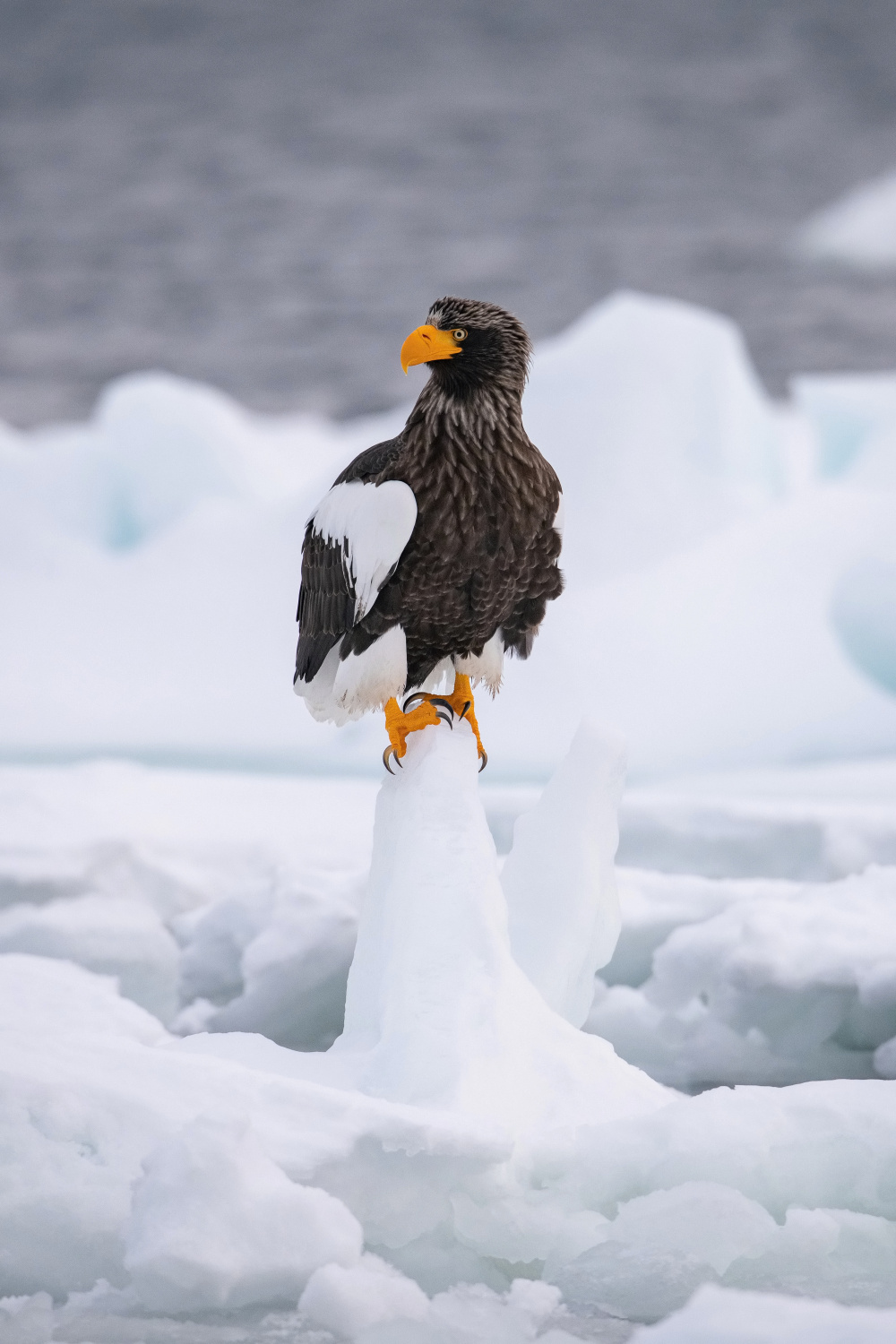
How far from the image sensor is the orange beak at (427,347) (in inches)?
100

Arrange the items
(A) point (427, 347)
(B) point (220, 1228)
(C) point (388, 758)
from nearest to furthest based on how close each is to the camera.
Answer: (B) point (220, 1228)
(A) point (427, 347)
(C) point (388, 758)

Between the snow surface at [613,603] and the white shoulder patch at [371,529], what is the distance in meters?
3.29

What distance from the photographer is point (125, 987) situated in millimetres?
4309

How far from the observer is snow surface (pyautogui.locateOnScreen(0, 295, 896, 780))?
6.09 m

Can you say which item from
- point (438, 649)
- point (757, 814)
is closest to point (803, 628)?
point (757, 814)

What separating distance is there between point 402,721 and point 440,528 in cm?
43

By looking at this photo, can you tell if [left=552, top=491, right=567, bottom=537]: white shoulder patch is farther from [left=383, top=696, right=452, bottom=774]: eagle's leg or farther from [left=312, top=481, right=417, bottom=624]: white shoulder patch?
[left=383, top=696, right=452, bottom=774]: eagle's leg

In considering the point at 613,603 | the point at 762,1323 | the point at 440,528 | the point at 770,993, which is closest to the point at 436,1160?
the point at 762,1323

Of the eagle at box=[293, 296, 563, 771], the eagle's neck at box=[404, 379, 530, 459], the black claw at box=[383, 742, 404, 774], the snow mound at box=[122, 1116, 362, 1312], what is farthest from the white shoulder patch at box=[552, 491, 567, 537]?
the snow mound at box=[122, 1116, 362, 1312]

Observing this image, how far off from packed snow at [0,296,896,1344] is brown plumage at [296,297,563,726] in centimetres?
27

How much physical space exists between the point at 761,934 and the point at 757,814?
1.04m

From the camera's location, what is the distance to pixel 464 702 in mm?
2977

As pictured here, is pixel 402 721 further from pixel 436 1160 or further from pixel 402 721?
pixel 436 1160

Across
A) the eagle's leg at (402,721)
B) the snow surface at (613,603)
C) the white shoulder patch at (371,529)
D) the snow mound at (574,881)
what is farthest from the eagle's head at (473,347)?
the snow surface at (613,603)
